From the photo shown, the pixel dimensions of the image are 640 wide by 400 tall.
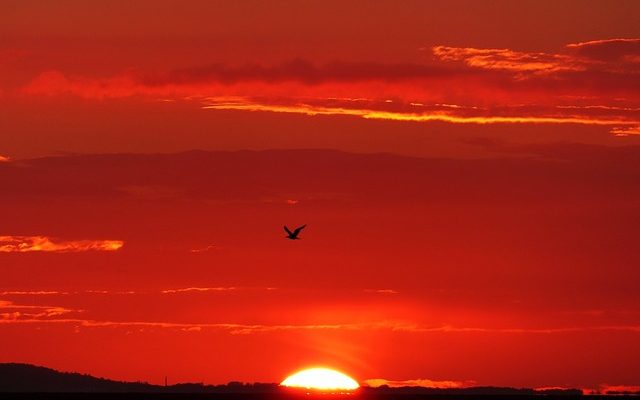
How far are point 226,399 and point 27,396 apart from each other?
68.7 feet

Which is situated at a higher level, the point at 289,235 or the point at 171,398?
the point at 289,235

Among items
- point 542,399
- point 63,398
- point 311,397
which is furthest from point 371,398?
point 63,398

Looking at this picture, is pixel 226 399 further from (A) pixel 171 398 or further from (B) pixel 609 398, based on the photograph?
(B) pixel 609 398

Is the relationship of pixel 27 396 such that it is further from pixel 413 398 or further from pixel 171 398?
pixel 413 398

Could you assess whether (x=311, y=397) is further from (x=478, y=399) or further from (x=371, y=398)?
(x=478, y=399)

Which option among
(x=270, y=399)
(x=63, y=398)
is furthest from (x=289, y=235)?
(x=63, y=398)

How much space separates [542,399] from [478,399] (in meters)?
11.5

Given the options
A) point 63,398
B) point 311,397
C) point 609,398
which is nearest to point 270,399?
point 311,397

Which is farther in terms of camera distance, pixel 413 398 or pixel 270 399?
pixel 413 398

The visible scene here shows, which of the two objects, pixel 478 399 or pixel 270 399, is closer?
pixel 270 399

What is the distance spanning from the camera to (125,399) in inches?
7136

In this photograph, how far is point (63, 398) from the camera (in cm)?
17462

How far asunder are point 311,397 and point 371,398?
21.8 feet

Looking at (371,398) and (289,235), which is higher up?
(289,235)
